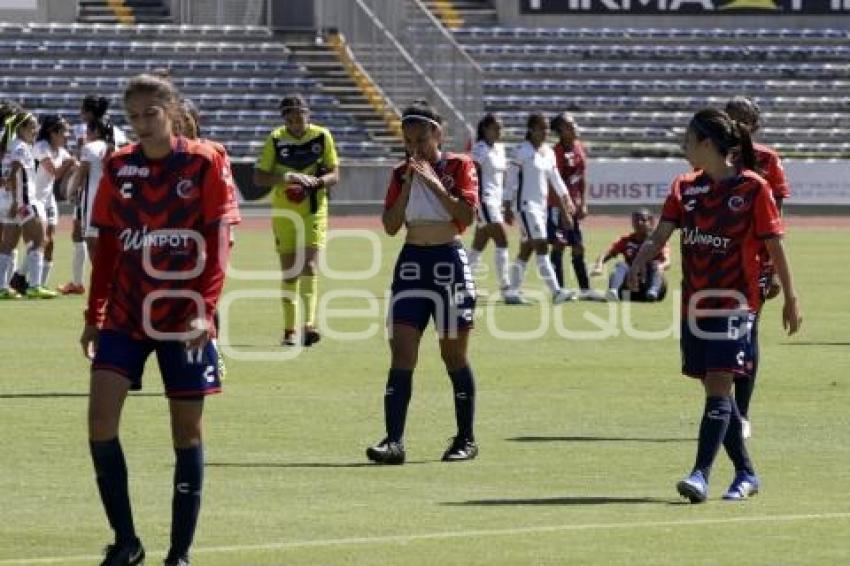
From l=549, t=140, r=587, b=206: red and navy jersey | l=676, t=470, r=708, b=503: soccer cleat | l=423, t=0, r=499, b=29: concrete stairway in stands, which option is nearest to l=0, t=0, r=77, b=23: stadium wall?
l=423, t=0, r=499, b=29: concrete stairway in stands

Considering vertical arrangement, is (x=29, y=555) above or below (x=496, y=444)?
above

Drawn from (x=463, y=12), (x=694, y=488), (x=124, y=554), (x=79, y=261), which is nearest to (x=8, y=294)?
(x=79, y=261)

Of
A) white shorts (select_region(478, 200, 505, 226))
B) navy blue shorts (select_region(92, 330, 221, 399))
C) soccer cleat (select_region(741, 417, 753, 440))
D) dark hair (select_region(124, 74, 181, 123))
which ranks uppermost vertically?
dark hair (select_region(124, 74, 181, 123))

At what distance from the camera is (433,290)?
13.0m

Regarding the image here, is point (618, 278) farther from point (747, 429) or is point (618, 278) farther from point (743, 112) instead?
point (747, 429)

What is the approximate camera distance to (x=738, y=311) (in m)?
11.4

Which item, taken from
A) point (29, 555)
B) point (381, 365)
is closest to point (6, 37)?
point (381, 365)

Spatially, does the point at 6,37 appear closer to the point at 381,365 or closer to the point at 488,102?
the point at 488,102

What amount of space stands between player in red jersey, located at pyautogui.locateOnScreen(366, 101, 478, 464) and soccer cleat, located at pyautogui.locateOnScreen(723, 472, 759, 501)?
2.08m

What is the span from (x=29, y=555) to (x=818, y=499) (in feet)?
13.2

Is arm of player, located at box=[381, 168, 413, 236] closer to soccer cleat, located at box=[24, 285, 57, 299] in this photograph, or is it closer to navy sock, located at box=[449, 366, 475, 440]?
navy sock, located at box=[449, 366, 475, 440]

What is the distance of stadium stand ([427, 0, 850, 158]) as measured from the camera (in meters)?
51.9

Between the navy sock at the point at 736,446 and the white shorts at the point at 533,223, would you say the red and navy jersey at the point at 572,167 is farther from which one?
the navy sock at the point at 736,446

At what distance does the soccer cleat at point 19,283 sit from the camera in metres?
26.0
